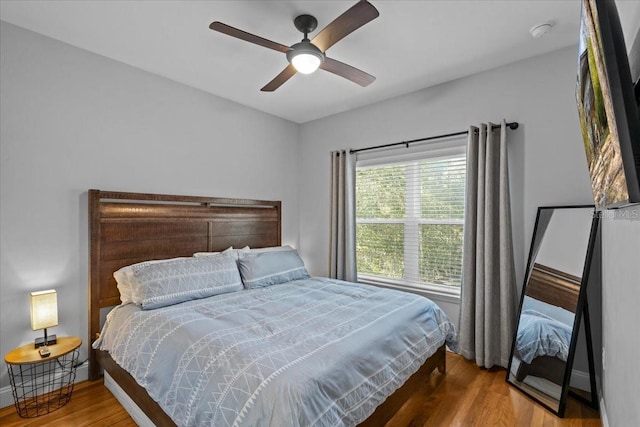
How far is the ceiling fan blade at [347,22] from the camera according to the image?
160 cm

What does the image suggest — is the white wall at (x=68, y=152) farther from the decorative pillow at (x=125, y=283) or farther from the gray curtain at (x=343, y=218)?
the gray curtain at (x=343, y=218)

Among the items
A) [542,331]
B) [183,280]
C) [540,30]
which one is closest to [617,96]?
[540,30]

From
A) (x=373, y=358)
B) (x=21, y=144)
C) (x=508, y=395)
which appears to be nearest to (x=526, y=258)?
(x=508, y=395)

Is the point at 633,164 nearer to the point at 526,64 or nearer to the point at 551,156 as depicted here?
the point at 551,156

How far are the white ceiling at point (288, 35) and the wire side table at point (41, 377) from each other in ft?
7.58

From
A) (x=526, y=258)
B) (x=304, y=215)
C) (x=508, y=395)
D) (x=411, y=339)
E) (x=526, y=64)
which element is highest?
(x=526, y=64)

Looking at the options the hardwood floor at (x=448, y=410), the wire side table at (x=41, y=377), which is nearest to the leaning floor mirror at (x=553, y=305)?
the hardwood floor at (x=448, y=410)

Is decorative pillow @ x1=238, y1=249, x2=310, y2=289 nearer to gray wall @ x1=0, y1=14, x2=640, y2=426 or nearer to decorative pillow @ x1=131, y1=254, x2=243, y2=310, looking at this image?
decorative pillow @ x1=131, y1=254, x2=243, y2=310

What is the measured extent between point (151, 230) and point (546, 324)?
3387 millimetres

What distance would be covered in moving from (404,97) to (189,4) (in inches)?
90.0

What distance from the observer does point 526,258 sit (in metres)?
2.72

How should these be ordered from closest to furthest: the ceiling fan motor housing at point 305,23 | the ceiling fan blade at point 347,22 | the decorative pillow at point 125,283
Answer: the ceiling fan blade at point 347,22 < the ceiling fan motor housing at point 305,23 < the decorative pillow at point 125,283

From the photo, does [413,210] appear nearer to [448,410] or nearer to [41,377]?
[448,410]

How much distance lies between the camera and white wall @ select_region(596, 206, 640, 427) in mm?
1132
